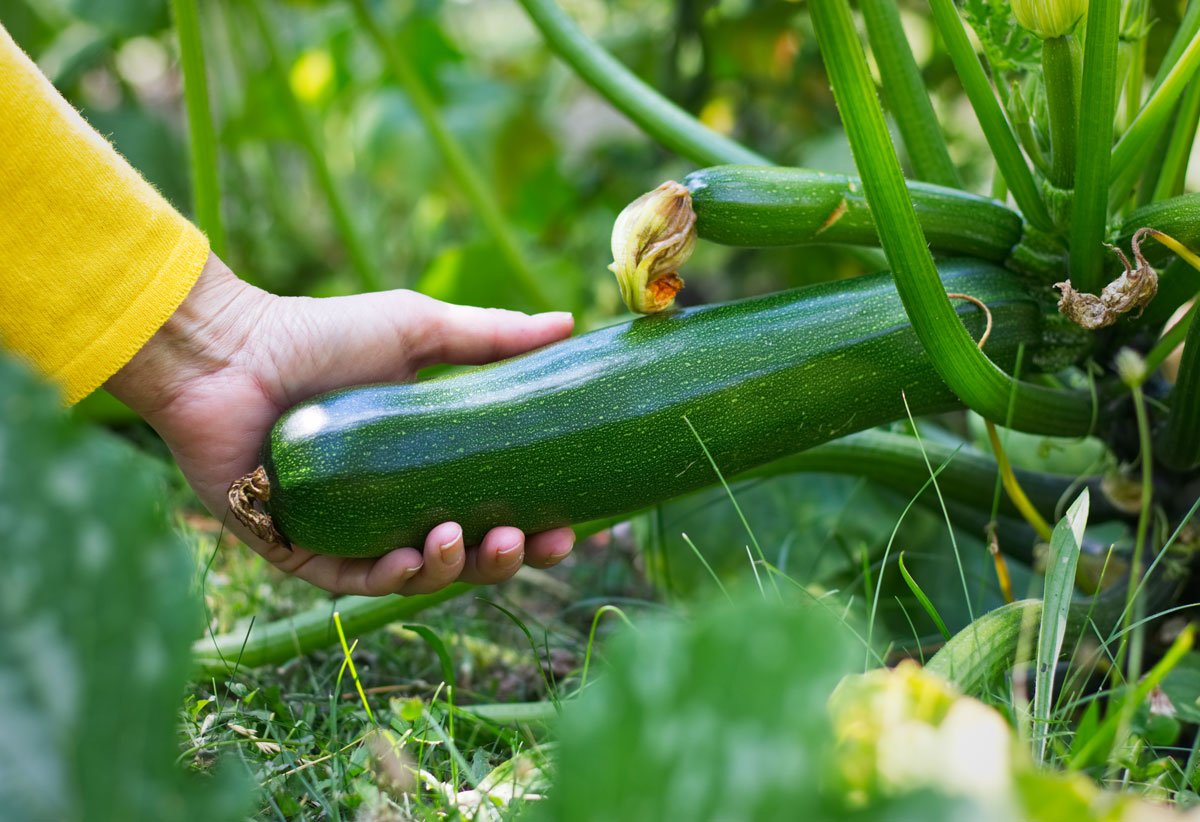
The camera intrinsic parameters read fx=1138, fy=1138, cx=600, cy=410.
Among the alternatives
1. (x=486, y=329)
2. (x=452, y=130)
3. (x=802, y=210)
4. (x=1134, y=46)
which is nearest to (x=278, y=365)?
(x=486, y=329)

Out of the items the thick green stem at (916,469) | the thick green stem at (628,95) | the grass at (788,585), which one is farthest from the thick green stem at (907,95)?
the thick green stem at (916,469)

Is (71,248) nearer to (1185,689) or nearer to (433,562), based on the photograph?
(433,562)

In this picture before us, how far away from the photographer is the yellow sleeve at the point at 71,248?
3.76ft

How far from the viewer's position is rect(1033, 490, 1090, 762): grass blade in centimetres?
85

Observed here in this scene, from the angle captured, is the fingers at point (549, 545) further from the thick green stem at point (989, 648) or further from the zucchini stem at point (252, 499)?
the thick green stem at point (989, 648)

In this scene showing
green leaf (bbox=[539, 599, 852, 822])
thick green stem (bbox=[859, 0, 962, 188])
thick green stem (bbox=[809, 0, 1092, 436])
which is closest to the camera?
green leaf (bbox=[539, 599, 852, 822])

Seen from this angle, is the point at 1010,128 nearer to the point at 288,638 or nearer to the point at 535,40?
the point at 288,638

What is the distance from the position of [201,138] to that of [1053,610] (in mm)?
1317

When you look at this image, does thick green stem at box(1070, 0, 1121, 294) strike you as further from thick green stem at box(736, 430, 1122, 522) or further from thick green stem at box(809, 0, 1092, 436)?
thick green stem at box(736, 430, 1122, 522)

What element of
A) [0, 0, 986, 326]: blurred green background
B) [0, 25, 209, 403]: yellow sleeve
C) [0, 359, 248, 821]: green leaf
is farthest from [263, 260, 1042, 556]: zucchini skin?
[0, 0, 986, 326]: blurred green background

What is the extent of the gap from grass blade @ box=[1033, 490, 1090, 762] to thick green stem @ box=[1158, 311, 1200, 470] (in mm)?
245

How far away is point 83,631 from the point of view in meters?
0.49

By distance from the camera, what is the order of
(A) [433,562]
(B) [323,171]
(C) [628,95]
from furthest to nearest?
(B) [323,171], (C) [628,95], (A) [433,562]

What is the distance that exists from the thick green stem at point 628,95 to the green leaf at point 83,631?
113cm
